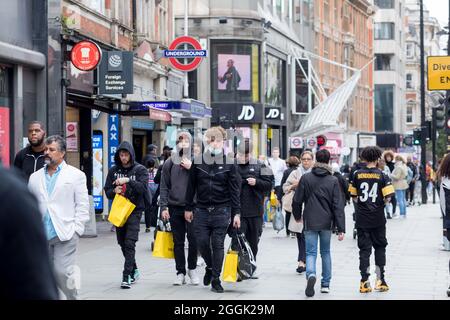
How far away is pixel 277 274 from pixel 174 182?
2.28 meters

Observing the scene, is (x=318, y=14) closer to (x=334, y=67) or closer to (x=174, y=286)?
(x=334, y=67)

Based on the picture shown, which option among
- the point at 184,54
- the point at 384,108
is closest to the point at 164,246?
the point at 184,54

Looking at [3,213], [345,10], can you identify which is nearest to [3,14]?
[3,213]

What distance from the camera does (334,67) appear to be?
69750 mm

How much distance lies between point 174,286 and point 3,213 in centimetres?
1034

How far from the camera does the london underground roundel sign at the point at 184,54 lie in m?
29.5

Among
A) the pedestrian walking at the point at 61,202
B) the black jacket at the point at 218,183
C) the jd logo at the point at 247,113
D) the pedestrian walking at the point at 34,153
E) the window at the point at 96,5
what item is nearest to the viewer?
the pedestrian walking at the point at 61,202

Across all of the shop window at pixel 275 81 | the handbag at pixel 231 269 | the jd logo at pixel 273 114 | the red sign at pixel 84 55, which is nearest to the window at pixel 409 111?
the shop window at pixel 275 81

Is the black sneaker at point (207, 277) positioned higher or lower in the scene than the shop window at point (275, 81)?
lower

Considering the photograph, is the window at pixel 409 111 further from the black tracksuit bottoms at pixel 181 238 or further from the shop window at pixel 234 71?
the black tracksuit bottoms at pixel 181 238

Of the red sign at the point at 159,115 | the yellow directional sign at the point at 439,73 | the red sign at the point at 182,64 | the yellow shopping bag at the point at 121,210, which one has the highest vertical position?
the red sign at the point at 182,64

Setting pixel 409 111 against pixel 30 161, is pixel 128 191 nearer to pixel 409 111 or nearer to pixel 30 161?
pixel 30 161

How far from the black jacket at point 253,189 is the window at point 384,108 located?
80.4 meters

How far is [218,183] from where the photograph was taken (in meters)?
12.2
